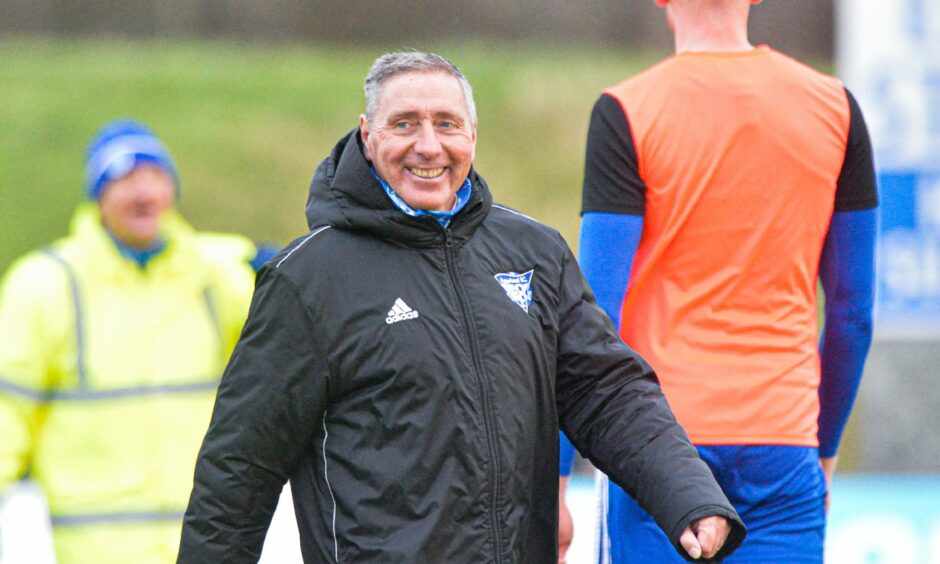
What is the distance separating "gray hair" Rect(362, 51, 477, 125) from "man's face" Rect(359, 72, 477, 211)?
1 cm

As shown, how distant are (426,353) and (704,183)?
34.5 inches

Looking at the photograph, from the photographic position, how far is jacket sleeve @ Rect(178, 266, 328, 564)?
283 cm

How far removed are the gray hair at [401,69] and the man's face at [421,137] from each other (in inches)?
0.5

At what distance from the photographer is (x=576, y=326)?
3.05 meters

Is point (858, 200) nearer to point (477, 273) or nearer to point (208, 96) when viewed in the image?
point (477, 273)

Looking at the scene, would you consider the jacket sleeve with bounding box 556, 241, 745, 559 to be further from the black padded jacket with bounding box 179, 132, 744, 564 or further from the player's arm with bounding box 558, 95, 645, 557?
the player's arm with bounding box 558, 95, 645, 557

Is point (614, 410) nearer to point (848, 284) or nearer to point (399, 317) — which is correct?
point (399, 317)

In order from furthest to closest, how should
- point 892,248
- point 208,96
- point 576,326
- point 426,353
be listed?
point 208,96, point 892,248, point 576,326, point 426,353

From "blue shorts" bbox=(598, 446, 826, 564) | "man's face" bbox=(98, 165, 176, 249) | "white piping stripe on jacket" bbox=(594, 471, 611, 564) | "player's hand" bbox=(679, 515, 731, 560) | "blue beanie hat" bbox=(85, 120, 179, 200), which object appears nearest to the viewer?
"player's hand" bbox=(679, 515, 731, 560)

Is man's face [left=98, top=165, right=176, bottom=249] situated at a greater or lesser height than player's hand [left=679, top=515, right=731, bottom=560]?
greater

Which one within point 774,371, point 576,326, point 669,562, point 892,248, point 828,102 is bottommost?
point 892,248

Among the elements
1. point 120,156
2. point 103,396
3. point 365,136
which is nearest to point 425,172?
point 365,136

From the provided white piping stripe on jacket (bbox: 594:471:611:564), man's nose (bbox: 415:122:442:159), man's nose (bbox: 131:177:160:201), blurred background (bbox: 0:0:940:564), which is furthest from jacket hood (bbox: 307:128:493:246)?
blurred background (bbox: 0:0:940:564)

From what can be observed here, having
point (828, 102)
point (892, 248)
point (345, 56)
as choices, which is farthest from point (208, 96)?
point (828, 102)
